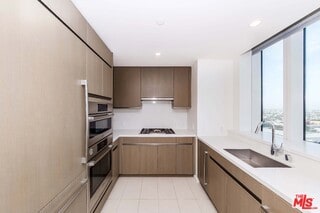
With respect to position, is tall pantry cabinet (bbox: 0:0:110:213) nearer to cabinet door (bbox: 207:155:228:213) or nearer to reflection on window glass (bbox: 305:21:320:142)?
cabinet door (bbox: 207:155:228:213)

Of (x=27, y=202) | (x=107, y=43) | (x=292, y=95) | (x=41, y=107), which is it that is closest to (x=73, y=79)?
(x=41, y=107)

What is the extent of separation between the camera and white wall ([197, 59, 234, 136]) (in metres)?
3.71

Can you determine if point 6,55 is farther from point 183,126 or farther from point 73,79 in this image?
point 183,126

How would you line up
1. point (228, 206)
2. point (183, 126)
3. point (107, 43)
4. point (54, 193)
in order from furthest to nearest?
1. point (183, 126)
2. point (107, 43)
3. point (228, 206)
4. point (54, 193)

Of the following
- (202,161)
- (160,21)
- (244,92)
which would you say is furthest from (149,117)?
(160,21)

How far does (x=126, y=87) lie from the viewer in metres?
4.33

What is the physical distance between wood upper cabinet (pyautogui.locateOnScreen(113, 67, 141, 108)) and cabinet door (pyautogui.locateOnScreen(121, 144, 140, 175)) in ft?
3.04

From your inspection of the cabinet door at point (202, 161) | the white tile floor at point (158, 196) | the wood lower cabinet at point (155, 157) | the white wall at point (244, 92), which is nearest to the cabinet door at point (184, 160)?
the wood lower cabinet at point (155, 157)

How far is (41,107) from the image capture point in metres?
1.22

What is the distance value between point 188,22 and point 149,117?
2.89 m

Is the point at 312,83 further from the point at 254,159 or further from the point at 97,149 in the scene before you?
the point at 97,149

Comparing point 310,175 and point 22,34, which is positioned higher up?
point 22,34

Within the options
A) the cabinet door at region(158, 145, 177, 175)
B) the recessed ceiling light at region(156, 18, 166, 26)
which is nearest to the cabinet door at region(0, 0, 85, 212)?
Result: the recessed ceiling light at region(156, 18, 166, 26)

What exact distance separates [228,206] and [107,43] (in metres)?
2.54
